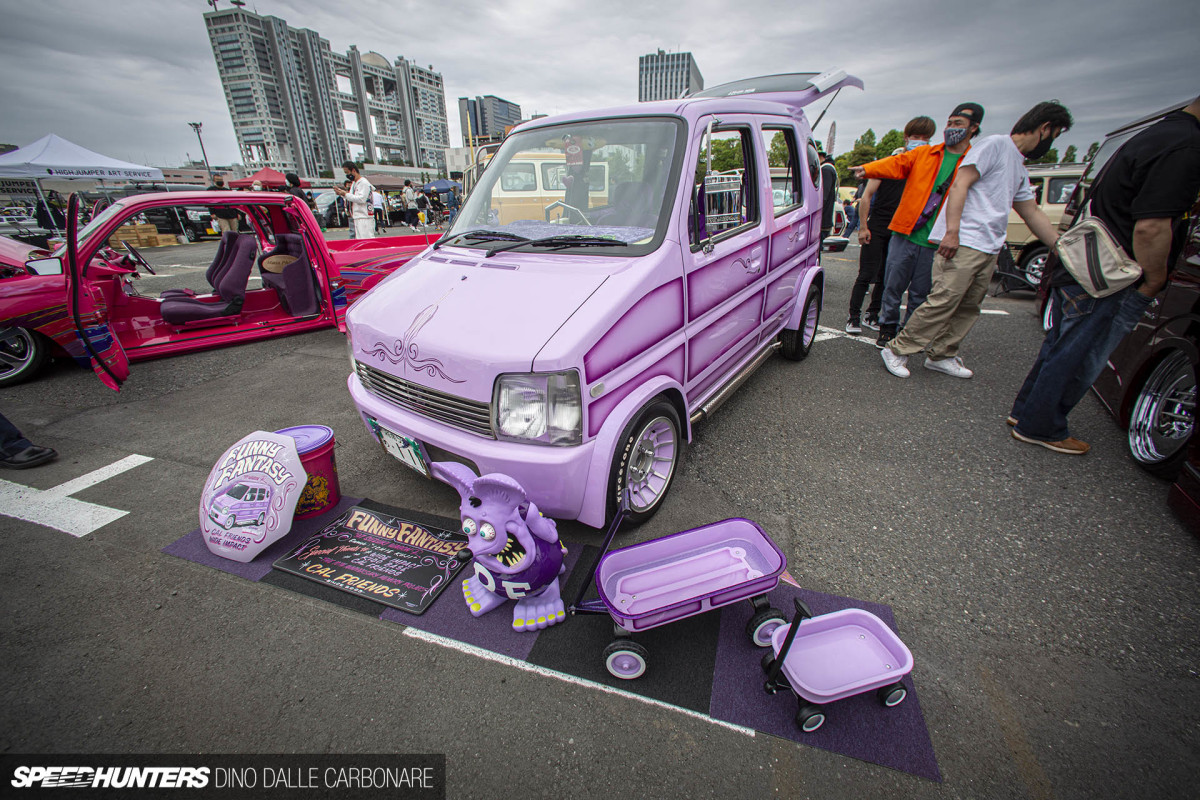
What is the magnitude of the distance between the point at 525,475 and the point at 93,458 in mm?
3414

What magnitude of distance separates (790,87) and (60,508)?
6.33m

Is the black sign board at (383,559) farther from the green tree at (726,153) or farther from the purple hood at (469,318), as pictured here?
the green tree at (726,153)

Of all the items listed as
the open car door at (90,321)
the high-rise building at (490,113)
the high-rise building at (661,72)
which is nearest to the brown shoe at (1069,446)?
the open car door at (90,321)

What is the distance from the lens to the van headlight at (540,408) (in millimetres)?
1906

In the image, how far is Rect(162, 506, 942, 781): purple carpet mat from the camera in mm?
1590

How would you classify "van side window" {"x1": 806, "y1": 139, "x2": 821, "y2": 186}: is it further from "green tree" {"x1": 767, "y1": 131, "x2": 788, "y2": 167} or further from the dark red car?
the dark red car

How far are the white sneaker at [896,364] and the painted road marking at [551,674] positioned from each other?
3.80m

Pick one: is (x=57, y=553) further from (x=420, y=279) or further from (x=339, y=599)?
(x=420, y=279)

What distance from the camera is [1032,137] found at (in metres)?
A: 3.21

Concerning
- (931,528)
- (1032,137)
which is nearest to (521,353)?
(931,528)

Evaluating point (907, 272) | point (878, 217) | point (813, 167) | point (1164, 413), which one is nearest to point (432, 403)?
point (813, 167)

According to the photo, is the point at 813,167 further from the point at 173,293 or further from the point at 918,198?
the point at 173,293

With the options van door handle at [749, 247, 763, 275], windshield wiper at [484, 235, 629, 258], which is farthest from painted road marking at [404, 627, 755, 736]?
van door handle at [749, 247, 763, 275]

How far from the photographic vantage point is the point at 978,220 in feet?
11.7
